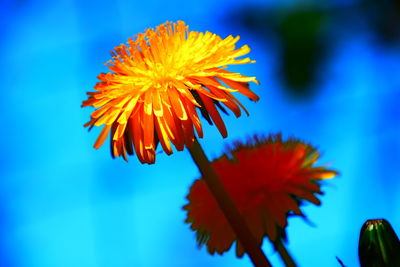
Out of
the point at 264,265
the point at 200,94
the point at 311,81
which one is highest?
the point at 311,81

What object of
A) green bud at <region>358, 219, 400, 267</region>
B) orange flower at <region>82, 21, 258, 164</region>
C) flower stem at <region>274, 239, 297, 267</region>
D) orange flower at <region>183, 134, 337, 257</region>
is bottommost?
green bud at <region>358, 219, 400, 267</region>

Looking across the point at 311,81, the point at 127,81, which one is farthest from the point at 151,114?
the point at 311,81

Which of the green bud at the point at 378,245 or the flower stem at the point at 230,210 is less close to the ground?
the flower stem at the point at 230,210

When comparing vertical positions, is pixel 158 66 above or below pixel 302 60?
below

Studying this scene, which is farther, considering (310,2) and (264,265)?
(310,2)

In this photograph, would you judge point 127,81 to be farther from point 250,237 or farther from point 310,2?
point 310,2
